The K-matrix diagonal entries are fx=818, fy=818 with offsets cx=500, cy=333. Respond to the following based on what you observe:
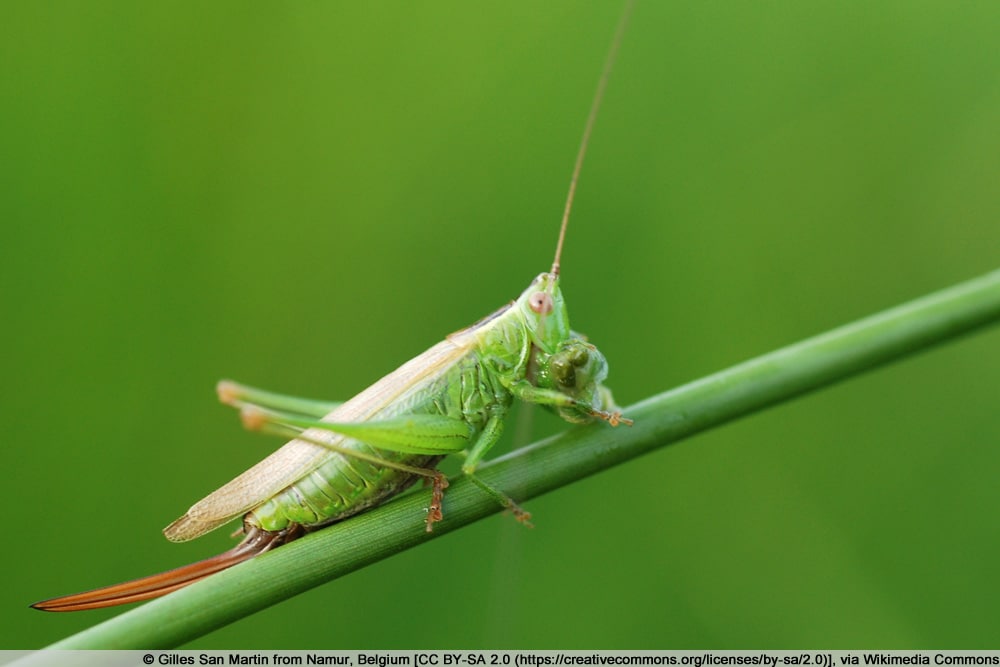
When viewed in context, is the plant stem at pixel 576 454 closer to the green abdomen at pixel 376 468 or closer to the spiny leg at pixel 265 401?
the green abdomen at pixel 376 468

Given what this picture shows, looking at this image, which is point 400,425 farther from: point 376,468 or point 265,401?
point 265,401

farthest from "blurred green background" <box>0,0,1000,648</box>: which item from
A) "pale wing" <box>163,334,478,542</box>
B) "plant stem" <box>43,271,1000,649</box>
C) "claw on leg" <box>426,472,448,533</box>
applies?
"plant stem" <box>43,271,1000,649</box>

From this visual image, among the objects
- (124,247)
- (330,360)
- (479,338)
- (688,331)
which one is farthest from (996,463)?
(124,247)

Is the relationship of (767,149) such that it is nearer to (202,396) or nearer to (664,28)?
(664,28)

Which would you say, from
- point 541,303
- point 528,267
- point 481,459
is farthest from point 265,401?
point 528,267

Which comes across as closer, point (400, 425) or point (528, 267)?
point (400, 425)

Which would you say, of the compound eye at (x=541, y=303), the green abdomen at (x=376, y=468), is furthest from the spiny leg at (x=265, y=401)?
the compound eye at (x=541, y=303)
